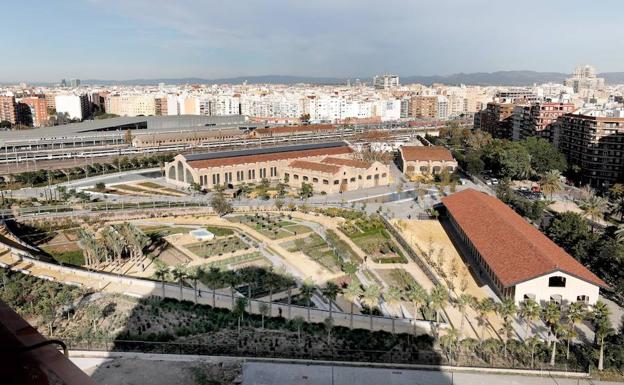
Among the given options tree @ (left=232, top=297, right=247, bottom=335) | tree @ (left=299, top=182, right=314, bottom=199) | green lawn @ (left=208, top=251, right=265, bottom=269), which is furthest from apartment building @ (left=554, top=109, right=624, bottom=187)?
tree @ (left=232, top=297, right=247, bottom=335)

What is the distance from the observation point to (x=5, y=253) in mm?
28875

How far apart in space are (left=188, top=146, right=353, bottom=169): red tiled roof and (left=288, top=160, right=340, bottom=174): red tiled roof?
2690mm

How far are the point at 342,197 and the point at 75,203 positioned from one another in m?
22.0

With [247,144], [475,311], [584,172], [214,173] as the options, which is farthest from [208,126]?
[475,311]

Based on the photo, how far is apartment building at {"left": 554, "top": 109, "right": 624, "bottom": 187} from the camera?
49750 mm

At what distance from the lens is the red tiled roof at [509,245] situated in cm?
2405

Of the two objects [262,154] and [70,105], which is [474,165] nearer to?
[262,154]

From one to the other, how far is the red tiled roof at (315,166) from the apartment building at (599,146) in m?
24.7

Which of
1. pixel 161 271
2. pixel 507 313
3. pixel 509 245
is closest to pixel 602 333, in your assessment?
pixel 507 313

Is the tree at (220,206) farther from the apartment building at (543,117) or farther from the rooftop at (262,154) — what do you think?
the apartment building at (543,117)

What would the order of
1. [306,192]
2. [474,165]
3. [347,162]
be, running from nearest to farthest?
[306,192] → [347,162] → [474,165]

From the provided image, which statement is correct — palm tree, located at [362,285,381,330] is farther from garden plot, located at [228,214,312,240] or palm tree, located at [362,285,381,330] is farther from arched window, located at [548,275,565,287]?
garden plot, located at [228,214,312,240]

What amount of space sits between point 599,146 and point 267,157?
32483 mm

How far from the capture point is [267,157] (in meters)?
54.5
